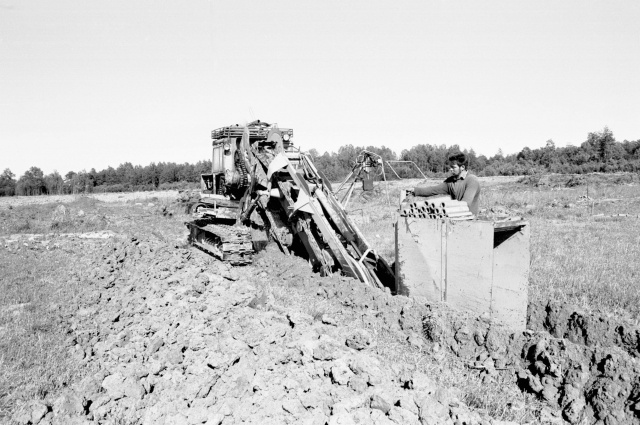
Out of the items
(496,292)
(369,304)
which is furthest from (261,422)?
(496,292)

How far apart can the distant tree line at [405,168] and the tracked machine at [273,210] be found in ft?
132

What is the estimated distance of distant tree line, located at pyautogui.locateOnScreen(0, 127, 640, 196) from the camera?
59500mm

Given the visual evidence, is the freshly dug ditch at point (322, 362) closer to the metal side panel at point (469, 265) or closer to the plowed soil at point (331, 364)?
the plowed soil at point (331, 364)

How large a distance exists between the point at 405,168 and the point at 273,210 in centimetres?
4706

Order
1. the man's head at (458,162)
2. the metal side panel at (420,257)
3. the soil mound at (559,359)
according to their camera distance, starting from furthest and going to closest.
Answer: the man's head at (458,162) < the metal side panel at (420,257) < the soil mound at (559,359)

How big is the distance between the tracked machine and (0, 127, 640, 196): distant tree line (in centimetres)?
4026

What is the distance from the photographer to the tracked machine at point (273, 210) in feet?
24.1

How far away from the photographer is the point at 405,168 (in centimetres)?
5506

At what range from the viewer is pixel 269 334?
5.08 m

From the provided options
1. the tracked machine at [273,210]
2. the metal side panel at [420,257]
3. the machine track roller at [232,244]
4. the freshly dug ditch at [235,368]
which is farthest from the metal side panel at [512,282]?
the machine track roller at [232,244]

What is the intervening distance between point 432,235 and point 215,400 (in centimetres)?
311

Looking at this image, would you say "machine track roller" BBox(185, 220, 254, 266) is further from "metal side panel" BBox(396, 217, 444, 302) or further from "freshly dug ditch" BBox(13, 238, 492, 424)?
"metal side panel" BBox(396, 217, 444, 302)

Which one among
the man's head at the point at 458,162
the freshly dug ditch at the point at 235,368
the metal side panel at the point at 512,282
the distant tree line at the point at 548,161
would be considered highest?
the distant tree line at the point at 548,161

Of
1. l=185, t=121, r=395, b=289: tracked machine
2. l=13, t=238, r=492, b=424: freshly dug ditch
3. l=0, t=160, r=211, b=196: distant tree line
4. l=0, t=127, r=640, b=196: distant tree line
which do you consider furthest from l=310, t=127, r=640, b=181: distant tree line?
l=13, t=238, r=492, b=424: freshly dug ditch
